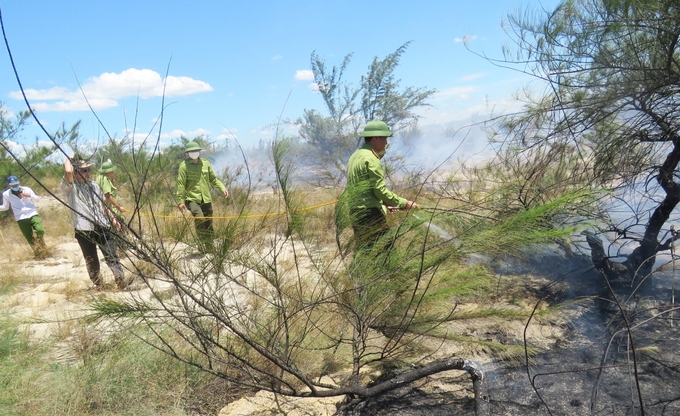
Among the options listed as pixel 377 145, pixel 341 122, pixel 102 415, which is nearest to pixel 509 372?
pixel 377 145

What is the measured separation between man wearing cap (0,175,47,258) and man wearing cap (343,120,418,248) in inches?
207

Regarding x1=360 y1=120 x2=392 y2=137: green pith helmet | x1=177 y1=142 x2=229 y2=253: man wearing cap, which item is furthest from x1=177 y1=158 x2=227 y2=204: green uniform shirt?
x1=360 y1=120 x2=392 y2=137: green pith helmet

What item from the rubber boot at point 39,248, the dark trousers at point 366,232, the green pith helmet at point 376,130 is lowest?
the rubber boot at point 39,248

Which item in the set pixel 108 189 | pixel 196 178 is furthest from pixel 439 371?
pixel 196 178

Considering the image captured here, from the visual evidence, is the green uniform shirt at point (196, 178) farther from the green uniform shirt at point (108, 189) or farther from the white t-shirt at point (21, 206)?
the white t-shirt at point (21, 206)

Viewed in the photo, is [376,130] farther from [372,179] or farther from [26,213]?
[26,213]

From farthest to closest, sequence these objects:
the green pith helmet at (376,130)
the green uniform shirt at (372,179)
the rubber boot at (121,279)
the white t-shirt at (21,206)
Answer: the white t-shirt at (21,206) < the green pith helmet at (376,130) < the green uniform shirt at (372,179) < the rubber boot at (121,279)

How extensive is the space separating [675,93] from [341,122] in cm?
1157

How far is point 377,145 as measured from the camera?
3658 mm

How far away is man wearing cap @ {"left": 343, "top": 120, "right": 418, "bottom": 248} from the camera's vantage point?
9.11 feet

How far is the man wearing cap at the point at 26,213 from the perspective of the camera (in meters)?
6.36

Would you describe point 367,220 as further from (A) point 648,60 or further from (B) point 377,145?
(A) point 648,60

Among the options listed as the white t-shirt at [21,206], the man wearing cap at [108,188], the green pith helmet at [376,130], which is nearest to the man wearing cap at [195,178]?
the man wearing cap at [108,188]

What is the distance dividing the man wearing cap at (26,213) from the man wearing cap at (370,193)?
527cm
